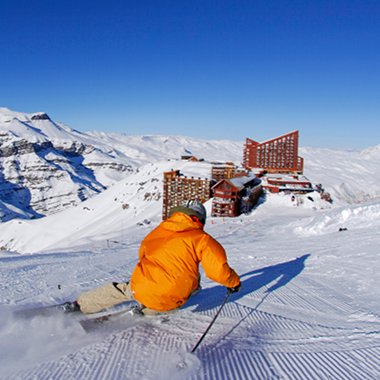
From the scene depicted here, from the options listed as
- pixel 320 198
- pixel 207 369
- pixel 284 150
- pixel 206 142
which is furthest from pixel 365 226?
pixel 206 142

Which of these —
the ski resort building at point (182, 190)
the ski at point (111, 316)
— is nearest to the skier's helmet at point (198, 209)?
the ski at point (111, 316)

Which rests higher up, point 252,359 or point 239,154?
point 239,154

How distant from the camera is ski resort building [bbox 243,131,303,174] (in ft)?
170

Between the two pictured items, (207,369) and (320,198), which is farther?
(320,198)

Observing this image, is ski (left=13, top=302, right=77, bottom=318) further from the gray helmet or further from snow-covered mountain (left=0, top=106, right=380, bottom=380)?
the gray helmet

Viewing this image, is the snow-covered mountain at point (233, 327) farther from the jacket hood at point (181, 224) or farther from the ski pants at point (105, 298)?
the jacket hood at point (181, 224)

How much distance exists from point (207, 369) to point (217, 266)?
91cm

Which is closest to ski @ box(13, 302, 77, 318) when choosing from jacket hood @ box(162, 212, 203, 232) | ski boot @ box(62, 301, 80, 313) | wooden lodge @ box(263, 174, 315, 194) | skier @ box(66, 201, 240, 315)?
ski boot @ box(62, 301, 80, 313)

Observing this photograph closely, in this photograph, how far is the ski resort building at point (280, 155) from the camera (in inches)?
2040

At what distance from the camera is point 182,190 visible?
124ft

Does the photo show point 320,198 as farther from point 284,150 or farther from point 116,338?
point 116,338

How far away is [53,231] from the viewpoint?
4688cm

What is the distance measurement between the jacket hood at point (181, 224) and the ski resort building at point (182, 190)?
108 ft

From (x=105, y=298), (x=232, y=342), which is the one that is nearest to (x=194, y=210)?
(x=232, y=342)
